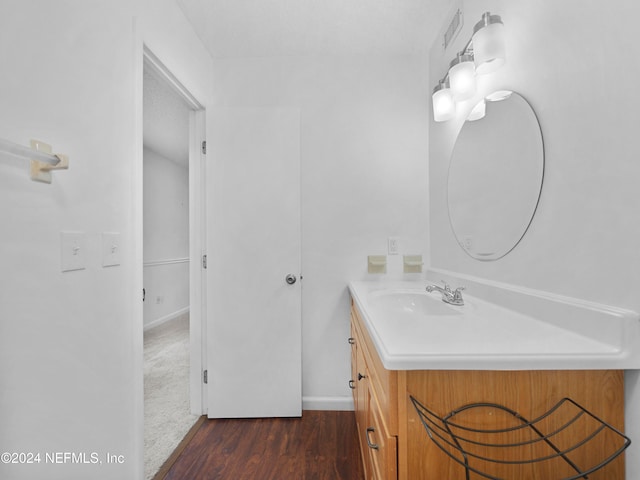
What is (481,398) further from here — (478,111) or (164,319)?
(164,319)

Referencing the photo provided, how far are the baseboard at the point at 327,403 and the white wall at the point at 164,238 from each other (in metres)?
2.70

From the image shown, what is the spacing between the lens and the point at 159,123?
2.90 metres

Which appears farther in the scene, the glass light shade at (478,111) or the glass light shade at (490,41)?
the glass light shade at (478,111)

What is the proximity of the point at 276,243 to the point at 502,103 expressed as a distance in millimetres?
1405

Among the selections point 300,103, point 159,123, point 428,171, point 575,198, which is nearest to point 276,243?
point 300,103

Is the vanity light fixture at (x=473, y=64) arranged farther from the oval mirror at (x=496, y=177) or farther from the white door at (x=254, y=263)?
the white door at (x=254, y=263)

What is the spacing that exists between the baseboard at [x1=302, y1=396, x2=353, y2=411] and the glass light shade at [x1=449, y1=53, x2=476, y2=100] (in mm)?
1988

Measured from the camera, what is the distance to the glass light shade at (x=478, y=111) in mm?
1336

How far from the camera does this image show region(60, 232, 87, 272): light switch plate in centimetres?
88

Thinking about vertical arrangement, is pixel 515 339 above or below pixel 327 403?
above

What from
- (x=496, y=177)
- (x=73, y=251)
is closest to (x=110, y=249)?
(x=73, y=251)

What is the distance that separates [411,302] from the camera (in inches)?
59.2

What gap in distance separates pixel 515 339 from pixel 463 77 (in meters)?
1.18

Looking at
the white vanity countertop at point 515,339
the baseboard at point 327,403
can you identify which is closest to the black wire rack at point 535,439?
the white vanity countertop at point 515,339
